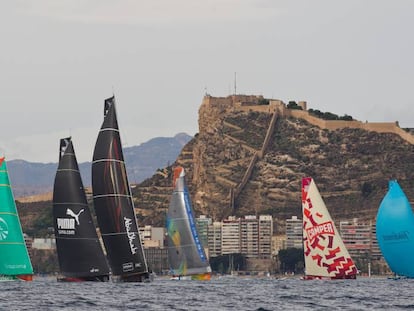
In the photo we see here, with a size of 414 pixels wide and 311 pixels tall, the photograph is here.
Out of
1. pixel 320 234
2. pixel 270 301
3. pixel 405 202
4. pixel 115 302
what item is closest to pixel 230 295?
pixel 270 301

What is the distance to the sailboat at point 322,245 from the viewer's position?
12025 centimetres

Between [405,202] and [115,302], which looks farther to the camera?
[405,202]

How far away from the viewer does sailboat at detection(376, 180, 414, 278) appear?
107875mm

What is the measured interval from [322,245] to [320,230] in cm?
121

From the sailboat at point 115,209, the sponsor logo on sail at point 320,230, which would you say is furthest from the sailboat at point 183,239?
the sailboat at point 115,209

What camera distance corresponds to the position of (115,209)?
9075cm

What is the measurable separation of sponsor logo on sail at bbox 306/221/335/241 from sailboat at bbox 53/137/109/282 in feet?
91.7

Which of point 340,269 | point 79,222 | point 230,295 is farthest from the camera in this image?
point 340,269

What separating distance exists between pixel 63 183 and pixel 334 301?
86.2 ft

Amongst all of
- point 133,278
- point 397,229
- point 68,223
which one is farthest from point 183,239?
point 133,278

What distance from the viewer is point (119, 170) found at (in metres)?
91.6

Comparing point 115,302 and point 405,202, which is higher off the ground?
point 405,202

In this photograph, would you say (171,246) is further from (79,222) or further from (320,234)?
(79,222)

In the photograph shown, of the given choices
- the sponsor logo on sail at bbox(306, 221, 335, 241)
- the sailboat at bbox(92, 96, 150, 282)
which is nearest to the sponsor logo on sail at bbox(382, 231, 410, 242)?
the sponsor logo on sail at bbox(306, 221, 335, 241)
